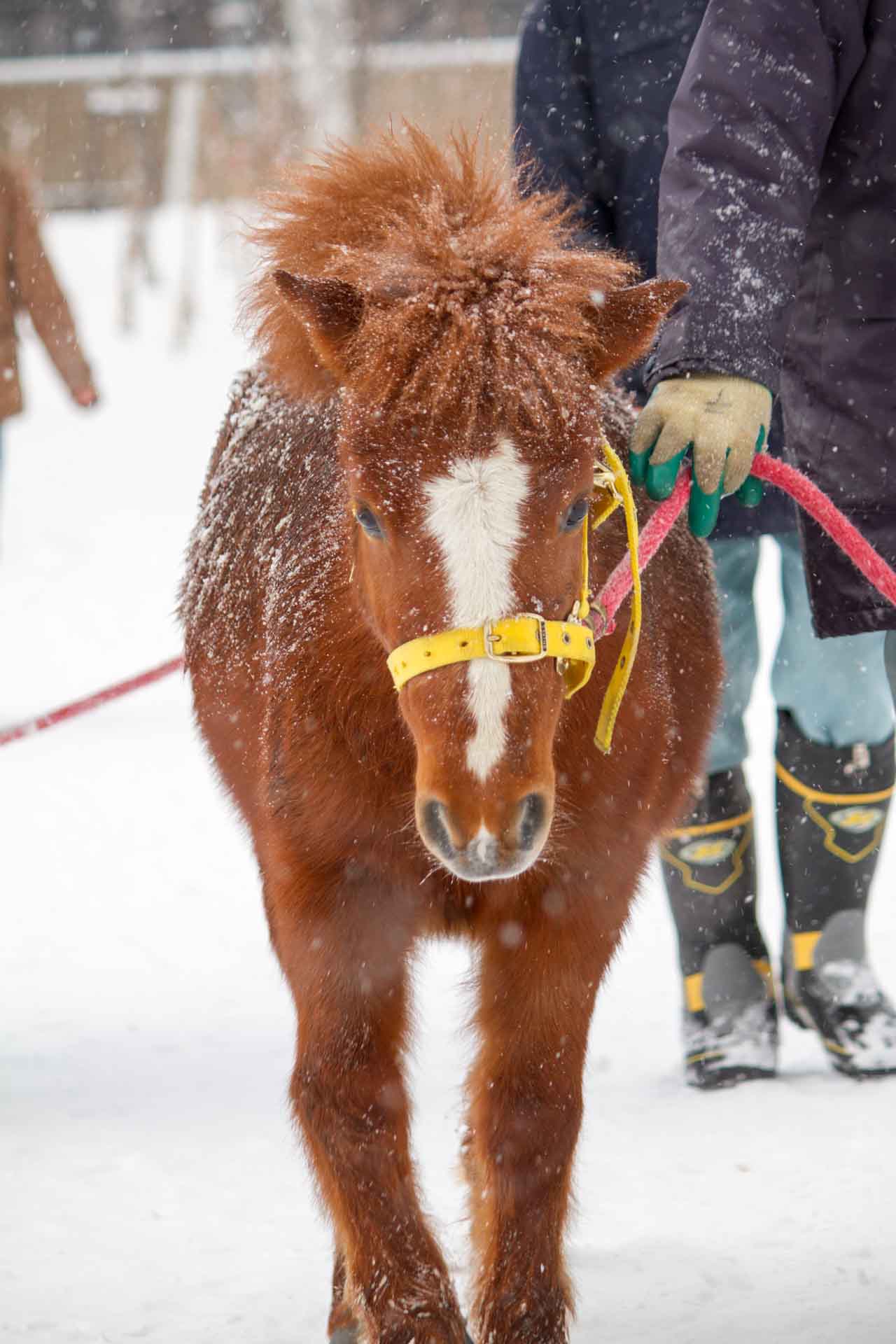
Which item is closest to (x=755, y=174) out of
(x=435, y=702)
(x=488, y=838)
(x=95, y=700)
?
(x=435, y=702)

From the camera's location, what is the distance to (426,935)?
97.3 inches

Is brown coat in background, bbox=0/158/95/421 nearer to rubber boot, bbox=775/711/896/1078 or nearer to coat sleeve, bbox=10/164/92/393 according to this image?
coat sleeve, bbox=10/164/92/393

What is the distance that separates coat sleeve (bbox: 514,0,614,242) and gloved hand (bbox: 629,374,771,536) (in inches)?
49.8

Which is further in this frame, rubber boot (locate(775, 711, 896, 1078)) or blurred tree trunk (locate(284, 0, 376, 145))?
blurred tree trunk (locate(284, 0, 376, 145))

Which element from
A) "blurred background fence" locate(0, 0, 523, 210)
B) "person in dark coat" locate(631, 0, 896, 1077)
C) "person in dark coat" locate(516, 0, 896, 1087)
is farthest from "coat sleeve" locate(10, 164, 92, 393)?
"blurred background fence" locate(0, 0, 523, 210)

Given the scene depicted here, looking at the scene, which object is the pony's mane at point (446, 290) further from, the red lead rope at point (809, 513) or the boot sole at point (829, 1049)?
the boot sole at point (829, 1049)

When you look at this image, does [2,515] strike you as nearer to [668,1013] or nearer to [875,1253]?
[668,1013]

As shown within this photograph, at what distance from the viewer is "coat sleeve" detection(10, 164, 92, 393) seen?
7230 mm

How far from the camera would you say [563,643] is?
6.38 feet

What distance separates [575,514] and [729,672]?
66.4 inches

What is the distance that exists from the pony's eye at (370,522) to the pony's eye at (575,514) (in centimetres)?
25

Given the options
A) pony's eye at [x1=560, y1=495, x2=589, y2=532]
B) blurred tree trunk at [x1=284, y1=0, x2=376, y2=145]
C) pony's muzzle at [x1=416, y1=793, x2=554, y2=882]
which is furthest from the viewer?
blurred tree trunk at [x1=284, y1=0, x2=376, y2=145]

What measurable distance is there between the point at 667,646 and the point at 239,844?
10.1 ft

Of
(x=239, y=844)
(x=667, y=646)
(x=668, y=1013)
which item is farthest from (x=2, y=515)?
(x=667, y=646)
